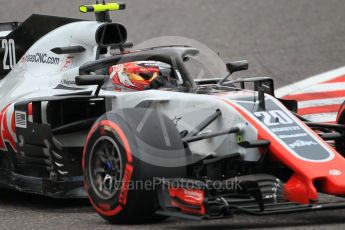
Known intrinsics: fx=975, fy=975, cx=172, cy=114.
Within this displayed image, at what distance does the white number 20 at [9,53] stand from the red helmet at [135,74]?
1629 millimetres

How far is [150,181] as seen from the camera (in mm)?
6980

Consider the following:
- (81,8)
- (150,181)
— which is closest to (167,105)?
(150,181)

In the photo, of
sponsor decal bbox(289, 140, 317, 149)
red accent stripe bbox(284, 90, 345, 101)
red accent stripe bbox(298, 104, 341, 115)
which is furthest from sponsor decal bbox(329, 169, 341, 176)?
red accent stripe bbox(284, 90, 345, 101)

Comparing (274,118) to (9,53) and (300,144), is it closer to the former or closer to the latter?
(300,144)

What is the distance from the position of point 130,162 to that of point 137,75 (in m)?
Answer: 1.57

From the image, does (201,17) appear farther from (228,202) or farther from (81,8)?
(228,202)

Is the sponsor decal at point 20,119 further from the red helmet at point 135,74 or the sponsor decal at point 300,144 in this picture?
the sponsor decal at point 300,144

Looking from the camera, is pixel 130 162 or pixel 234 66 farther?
pixel 234 66

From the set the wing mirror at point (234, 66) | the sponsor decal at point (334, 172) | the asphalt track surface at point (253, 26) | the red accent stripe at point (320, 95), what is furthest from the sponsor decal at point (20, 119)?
the asphalt track surface at point (253, 26)

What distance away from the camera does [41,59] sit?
948 centimetres

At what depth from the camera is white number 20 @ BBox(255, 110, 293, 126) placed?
23.7 feet

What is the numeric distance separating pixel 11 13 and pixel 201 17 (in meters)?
3.44

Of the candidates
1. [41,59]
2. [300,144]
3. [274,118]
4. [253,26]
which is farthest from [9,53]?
[253,26]

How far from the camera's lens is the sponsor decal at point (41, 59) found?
933 centimetres
